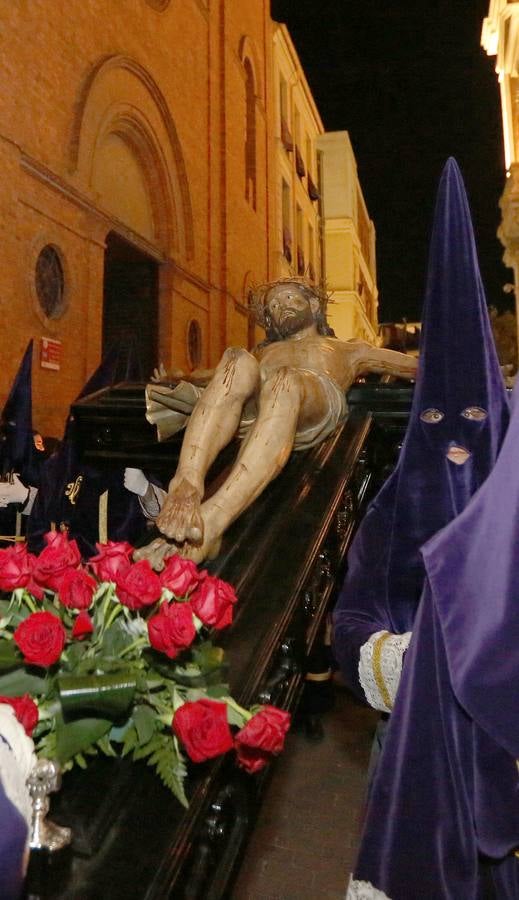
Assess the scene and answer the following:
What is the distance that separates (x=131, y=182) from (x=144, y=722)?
843 centimetres

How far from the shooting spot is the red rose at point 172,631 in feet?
3.78

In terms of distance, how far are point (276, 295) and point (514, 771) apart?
2.52 meters

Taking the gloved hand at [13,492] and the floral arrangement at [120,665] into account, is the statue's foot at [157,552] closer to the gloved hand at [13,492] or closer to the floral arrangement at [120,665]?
the floral arrangement at [120,665]

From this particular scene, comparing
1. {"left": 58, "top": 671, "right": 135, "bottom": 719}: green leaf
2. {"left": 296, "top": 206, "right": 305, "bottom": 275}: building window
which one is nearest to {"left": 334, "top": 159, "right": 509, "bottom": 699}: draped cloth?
{"left": 58, "top": 671, "right": 135, "bottom": 719}: green leaf

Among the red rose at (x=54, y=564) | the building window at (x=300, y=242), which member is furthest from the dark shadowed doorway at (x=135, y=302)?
the building window at (x=300, y=242)

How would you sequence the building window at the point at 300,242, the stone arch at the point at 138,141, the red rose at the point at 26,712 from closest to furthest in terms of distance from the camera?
the red rose at the point at 26,712, the stone arch at the point at 138,141, the building window at the point at 300,242

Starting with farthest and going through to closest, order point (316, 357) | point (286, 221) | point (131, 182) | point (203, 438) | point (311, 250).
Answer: point (311, 250)
point (286, 221)
point (131, 182)
point (316, 357)
point (203, 438)

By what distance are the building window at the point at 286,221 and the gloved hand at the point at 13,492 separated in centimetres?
1392

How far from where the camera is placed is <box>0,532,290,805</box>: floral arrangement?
3.67 feet

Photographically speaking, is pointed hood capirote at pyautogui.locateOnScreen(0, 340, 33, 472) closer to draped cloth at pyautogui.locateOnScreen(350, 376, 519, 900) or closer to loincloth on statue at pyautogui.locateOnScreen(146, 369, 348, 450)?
loincloth on statue at pyautogui.locateOnScreen(146, 369, 348, 450)

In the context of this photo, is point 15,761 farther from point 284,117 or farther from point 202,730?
point 284,117

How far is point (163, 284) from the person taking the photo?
914 cm

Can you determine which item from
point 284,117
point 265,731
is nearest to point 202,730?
point 265,731

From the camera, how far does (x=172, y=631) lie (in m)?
1.16
